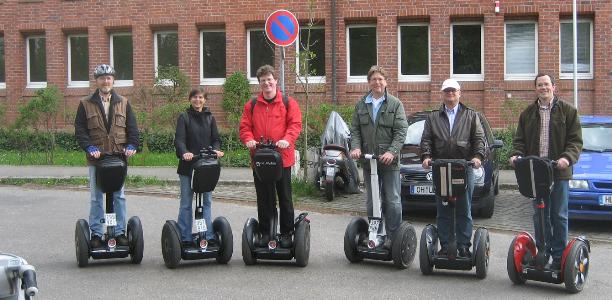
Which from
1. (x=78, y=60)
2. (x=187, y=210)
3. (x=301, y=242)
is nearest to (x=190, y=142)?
(x=187, y=210)

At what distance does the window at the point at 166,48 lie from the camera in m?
24.9

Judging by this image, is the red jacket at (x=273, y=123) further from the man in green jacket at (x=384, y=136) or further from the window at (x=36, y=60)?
the window at (x=36, y=60)

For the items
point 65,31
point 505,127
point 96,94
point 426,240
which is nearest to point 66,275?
point 96,94

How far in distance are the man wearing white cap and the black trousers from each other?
4.85 feet

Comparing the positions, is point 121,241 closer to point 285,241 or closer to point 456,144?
point 285,241

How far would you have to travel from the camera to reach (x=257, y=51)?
24.2m

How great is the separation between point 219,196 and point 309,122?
124 inches

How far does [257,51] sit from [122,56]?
15.5 feet

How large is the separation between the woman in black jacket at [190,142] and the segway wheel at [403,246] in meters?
1.91

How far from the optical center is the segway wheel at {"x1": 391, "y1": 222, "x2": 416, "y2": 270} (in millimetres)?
7844

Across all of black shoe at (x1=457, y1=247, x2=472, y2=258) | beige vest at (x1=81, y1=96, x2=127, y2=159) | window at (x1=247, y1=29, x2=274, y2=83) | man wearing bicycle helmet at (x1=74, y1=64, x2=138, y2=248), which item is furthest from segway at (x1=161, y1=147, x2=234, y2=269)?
window at (x1=247, y1=29, x2=274, y2=83)

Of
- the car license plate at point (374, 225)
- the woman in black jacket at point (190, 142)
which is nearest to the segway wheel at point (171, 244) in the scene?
the woman in black jacket at point (190, 142)

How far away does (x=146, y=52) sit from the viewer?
24.7 meters

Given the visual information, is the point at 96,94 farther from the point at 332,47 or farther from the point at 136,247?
the point at 332,47
